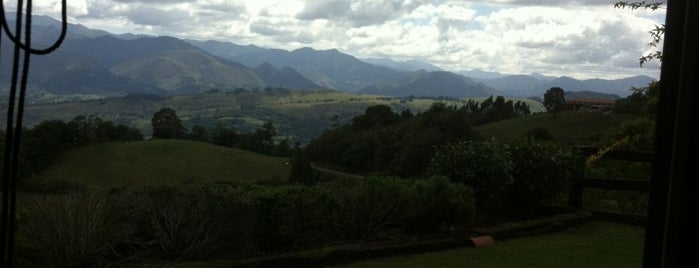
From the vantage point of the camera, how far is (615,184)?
9.48 meters

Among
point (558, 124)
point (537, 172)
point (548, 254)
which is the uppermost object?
point (537, 172)

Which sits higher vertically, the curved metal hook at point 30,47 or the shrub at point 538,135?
the curved metal hook at point 30,47

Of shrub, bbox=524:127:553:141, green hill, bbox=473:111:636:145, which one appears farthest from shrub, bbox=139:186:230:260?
green hill, bbox=473:111:636:145

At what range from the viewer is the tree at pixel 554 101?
79812mm

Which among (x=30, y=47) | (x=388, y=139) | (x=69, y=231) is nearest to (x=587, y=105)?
(x=388, y=139)

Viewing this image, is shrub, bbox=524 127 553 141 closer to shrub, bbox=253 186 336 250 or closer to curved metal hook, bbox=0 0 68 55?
shrub, bbox=253 186 336 250

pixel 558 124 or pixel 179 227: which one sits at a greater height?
pixel 179 227

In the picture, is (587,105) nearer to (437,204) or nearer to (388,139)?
(388,139)

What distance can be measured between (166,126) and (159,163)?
1790cm

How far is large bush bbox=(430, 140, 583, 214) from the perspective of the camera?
8.82 metres

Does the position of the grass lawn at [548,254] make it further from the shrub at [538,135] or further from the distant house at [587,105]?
the distant house at [587,105]

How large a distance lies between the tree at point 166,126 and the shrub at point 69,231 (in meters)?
82.4

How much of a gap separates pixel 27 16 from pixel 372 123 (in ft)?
238

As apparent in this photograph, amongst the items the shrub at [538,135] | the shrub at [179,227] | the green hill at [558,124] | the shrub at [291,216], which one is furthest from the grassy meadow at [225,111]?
the shrub at [179,227]
